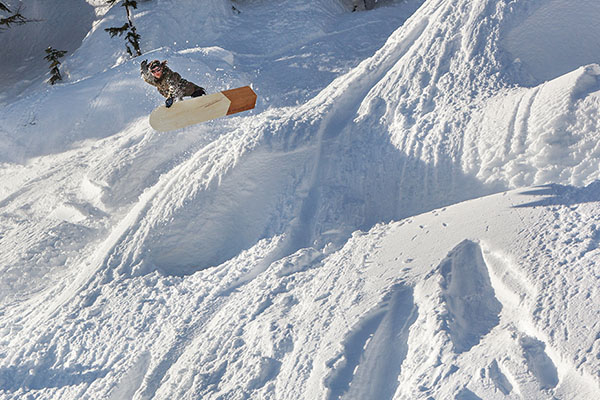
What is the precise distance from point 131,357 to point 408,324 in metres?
3.67

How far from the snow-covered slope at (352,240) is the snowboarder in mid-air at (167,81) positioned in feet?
5.89

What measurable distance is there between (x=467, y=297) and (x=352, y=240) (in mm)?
1966

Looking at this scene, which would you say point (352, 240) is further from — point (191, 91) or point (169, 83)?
point (169, 83)

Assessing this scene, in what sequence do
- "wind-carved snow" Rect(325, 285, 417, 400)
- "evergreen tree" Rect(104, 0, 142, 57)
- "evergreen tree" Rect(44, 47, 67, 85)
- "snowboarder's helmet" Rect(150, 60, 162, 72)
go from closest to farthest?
"wind-carved snow" Rect(325, 285, 417, 400) < "snowboarder's helmet" Rect(150, 60, 162, 72) < "evergreen tree" Rect(104, 0, 142, 57) < "evergreen tree" Rect(44, 47, 67, 85)

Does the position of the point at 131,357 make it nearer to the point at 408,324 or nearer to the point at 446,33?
the point at 408,324

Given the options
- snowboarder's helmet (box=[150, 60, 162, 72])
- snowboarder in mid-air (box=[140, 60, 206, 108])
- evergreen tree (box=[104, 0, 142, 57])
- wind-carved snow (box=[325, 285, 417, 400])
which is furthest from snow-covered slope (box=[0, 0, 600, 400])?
evergreen tree (box=[104, 0, 142, 57])

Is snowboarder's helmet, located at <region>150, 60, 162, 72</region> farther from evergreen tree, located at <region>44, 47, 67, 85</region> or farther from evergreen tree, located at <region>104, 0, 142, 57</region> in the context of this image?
evergreen tree, located at <region>44, 47, 67, 85</region>

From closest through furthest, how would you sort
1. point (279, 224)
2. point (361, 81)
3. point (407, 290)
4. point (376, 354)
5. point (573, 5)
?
point (376, 354), point (407, 290), point (279, 224), point (573, 5), point (361, 81)

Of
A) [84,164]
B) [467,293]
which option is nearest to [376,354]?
[467,293]

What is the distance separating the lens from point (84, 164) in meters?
12.8

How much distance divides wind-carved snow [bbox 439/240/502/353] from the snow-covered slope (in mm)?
26

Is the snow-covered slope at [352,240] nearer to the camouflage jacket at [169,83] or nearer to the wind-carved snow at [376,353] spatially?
the wind-carved snow at [376,353]

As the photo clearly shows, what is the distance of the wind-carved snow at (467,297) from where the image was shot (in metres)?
6.58

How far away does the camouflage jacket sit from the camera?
8211 mm
